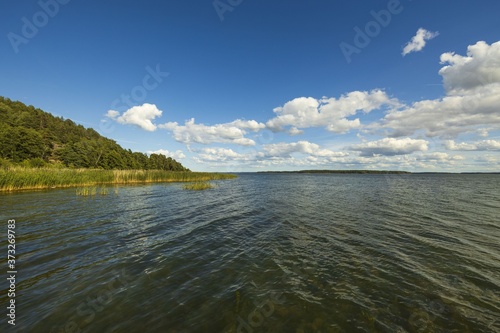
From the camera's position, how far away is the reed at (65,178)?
3153cm

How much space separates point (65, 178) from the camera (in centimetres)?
3878

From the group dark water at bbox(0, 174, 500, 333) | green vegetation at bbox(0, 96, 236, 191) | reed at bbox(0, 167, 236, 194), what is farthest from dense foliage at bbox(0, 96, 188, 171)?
dark water at bbox(0, 174, 500, 333)

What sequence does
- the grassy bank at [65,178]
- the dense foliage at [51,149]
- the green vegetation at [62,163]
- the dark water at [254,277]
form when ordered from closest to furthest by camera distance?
the dark water at [254,277] < the grassy bank at [65,178] < the green vegetation at [62,163] < the dense foliage at [51,149]

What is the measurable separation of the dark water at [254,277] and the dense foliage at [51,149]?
5387 centimetres

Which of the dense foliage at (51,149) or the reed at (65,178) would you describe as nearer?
the reed at (65,178)

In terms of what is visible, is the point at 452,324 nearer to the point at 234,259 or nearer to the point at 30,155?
the point at 234,259

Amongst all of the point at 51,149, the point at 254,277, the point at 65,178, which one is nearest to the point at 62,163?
the point at 51,149

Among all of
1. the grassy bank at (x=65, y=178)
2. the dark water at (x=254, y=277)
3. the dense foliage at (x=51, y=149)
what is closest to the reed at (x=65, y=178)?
the grassy bank at (x=65, y=178)

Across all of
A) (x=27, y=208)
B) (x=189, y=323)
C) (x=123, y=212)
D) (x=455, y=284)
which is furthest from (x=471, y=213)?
(x=27, y=208)

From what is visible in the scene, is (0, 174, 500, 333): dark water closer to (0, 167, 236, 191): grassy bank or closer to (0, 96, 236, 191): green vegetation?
(0, 96, 236, 191): green vegetation

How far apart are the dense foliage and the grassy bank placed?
17.0m

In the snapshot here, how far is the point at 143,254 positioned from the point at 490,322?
40.4 feet

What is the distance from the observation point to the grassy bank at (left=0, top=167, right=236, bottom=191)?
31531 millimetres

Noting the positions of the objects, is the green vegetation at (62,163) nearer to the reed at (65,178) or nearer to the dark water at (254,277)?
the reed at (65,178)
